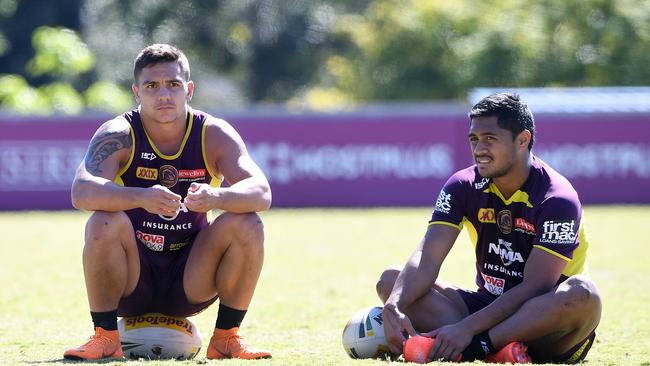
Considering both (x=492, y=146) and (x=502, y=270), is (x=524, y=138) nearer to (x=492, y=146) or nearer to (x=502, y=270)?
(x=492, y=146)

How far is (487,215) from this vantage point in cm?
707

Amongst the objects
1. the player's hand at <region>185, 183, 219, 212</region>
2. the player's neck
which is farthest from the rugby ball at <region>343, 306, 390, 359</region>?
the player's hand at <region>185, 183, 219, 212</region>

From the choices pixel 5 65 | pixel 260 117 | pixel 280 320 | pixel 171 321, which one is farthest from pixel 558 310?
pixel 5 65

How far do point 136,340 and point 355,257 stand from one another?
7293 mm

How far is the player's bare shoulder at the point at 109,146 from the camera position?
23.1 feet

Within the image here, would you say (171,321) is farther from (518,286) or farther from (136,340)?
Answer: (518,286)

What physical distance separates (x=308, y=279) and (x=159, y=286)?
4.93m

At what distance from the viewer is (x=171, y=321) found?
7297 millimetres

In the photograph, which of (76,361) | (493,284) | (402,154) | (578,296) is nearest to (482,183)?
(493,284)

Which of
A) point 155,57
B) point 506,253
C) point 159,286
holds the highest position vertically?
point 155,57

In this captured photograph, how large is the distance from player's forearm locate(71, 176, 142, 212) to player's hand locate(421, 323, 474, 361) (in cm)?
184

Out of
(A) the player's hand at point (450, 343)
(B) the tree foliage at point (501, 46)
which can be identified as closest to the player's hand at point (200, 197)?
(A) the player's hand at point (450, 343)

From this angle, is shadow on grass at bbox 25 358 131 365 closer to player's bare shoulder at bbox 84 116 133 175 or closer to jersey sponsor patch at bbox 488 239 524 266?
player's bare shoulder at bbox 84 116 133 175

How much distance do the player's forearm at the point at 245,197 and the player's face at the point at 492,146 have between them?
1255mm
